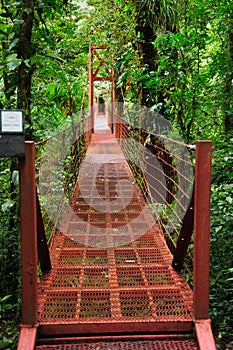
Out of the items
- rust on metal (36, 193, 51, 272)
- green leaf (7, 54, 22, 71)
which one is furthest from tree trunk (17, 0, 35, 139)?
rust on metal (36, 193, 51, 272)

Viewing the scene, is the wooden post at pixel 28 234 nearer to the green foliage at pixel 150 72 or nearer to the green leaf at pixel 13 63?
the green foliage at pixel 150 72

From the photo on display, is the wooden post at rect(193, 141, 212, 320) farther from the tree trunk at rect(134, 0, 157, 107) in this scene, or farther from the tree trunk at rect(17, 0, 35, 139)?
the tree trunk at rect(134, 0, 157, 107)

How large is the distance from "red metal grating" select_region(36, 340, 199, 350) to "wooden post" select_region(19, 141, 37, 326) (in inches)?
5.3

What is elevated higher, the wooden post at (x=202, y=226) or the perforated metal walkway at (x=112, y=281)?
the wooden post at (x=202, y=226)

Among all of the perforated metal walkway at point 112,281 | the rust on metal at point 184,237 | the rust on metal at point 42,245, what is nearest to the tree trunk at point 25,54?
the rust on metal at point 42,245

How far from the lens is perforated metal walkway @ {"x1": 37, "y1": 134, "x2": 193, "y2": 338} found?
5.01 ft

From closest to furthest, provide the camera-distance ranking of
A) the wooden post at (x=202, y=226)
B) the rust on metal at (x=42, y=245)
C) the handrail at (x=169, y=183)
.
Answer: the wooden post at (x=202, y=226) < the rust on metal at (x=42, y=245) < the handrail at (x=169, y=183)

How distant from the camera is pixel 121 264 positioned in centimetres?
218

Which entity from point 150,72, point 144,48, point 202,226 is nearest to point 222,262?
point 202,226

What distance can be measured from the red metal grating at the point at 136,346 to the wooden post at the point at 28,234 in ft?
0.45

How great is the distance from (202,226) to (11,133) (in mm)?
727

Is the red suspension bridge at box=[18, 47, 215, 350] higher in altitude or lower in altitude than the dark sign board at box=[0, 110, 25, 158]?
lower

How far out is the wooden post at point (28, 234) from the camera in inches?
58.6

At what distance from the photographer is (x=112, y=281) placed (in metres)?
1.94
